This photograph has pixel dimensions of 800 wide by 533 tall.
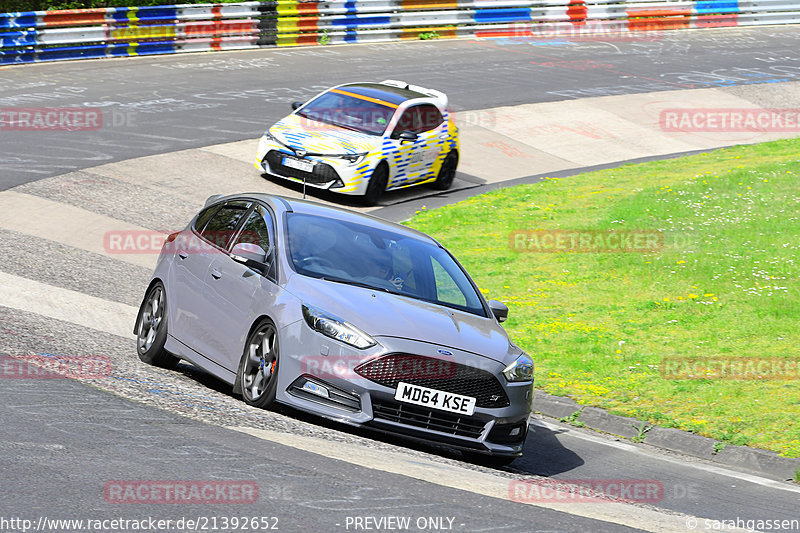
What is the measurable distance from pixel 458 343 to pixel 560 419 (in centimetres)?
262

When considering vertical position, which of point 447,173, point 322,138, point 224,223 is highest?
point 224,223

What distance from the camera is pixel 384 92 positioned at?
805 inches

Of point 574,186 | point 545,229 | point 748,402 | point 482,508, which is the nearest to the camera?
point 482,508

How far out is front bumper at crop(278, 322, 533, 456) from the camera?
751 centimetres

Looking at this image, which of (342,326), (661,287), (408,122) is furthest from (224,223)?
(408,122)

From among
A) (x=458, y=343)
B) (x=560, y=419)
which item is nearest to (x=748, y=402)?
(x=560, y=419)

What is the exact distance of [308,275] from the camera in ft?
27.0

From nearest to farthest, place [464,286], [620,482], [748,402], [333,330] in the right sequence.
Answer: [333,330] → [620,482] → [464,286] → [748,402]

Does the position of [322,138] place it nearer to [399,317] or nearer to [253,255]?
[253,255]

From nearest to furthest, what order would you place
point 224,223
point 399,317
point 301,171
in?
point 399,317, point 224,223, point 301,171

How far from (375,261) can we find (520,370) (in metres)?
1.48

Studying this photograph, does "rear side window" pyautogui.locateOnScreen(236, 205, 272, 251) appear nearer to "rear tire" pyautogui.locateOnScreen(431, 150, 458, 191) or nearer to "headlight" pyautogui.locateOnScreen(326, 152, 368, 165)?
"headlight" pyautogui.locateOnScreen(326, 152, 368, 165)

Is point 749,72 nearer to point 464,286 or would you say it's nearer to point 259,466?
point 464,286

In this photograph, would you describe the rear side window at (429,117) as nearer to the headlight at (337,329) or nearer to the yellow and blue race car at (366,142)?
the yellow and blue race car at (366,142)
